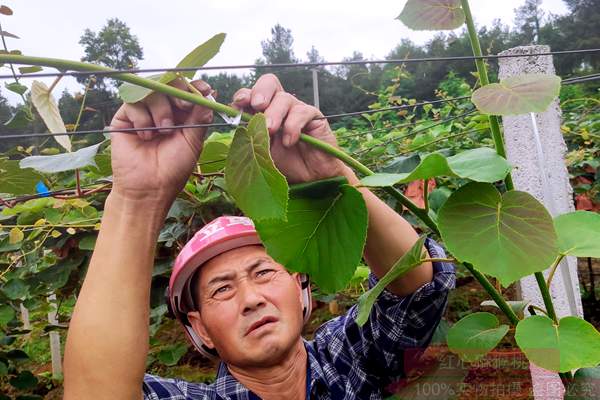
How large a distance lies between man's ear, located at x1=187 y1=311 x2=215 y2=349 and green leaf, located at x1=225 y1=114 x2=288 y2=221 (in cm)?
66

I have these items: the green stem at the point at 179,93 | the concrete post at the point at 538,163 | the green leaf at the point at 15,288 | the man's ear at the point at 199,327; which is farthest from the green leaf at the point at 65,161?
the green leaf at the point at 15,288

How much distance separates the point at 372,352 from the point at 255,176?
2.32 ft

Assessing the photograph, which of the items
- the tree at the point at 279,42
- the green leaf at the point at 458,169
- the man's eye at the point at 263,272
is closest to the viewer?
the green leaf at the point at 458,169

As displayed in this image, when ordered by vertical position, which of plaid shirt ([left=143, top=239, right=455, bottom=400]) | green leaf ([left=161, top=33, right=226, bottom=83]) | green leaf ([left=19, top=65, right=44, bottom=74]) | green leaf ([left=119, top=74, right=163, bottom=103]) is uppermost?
green leaf ([left=19, top=65, right=44, bottom=74])

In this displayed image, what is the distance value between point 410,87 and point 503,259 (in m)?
15.6

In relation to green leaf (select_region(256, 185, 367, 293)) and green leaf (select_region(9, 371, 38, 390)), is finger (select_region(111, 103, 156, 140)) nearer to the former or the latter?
green leaf (select_region(256, 185, 367, 293))

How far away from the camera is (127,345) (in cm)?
71

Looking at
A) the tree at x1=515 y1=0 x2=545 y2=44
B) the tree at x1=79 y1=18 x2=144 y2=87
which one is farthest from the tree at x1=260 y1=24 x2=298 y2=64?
the tree at x1=79 y1=18 x2=144 y2=87

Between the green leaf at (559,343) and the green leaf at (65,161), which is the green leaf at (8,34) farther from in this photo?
the green leaf at (559,343)

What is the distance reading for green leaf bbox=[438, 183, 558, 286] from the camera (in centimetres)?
42

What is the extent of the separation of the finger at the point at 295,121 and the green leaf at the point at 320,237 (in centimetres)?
8

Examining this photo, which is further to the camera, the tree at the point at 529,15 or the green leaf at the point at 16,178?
the tree at the point at 529,15

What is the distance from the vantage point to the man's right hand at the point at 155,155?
67 cm

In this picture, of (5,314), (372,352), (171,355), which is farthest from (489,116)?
(5,314)
